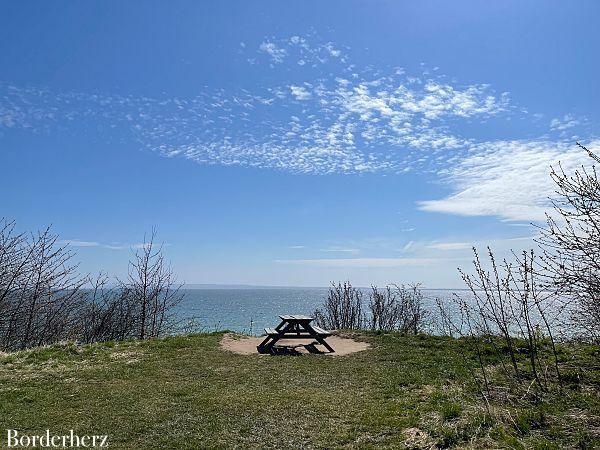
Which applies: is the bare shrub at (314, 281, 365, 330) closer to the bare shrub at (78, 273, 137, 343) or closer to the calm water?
the calm water

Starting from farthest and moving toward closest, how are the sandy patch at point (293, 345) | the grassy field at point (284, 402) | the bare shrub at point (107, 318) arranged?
the bare shrub at point (107, 318) < the sandy patch at point (293, 345) < the grassy field at point (284, 402)

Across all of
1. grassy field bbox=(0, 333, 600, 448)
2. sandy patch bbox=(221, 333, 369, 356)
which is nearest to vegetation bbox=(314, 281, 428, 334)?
sandy patch bbox=(221, 333, 369, 356)

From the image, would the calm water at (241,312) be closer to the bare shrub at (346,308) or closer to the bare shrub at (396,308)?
the bare shrub at (396,308)

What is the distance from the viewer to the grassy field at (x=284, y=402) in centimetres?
486

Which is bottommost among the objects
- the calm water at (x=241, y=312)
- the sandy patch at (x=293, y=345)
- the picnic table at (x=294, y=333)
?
the calm water at (x=241, y=312)

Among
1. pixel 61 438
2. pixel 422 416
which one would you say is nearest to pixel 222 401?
pixel 61 438

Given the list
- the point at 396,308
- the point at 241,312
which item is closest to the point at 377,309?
the point at 396,308

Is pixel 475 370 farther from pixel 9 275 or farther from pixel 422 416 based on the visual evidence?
pixel 9 275

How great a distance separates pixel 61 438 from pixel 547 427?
5.55 m

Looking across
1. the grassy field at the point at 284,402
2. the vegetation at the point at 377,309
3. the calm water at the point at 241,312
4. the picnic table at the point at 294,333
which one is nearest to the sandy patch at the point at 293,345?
the picnic table at the point at 294,333

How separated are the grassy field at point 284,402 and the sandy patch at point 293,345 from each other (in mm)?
917

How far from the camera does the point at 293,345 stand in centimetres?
1193

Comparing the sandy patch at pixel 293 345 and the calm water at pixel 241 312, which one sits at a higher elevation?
the sandy patch at pixel 293 345

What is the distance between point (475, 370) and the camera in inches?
317
